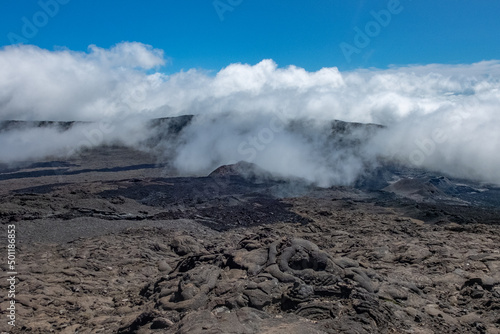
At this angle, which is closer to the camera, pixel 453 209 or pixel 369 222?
pixel 369 222

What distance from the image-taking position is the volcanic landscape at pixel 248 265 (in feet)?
26.0

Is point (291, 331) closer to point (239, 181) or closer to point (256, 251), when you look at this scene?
point (256, 251)

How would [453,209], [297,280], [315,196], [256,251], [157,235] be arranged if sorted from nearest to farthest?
[297,280] → [256,251] → [157,235] → [453,209] → [315,196]

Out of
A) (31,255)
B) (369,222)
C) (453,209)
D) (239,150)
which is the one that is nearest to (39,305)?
(31,255)

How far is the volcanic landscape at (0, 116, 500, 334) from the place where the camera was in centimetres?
791

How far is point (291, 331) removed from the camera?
6633 millimetres

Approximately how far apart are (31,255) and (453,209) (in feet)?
89.7

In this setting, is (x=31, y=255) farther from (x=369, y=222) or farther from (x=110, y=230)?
(x=369, y=222)

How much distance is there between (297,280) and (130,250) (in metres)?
9.34

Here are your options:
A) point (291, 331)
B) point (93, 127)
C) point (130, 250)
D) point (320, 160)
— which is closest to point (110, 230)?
point (130, 250)

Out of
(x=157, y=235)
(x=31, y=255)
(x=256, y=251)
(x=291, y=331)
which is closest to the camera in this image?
(x=291, y=331)

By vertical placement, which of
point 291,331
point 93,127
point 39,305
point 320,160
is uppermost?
point 93,127

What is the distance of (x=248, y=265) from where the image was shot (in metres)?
10.4

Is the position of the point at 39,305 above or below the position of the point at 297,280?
below
